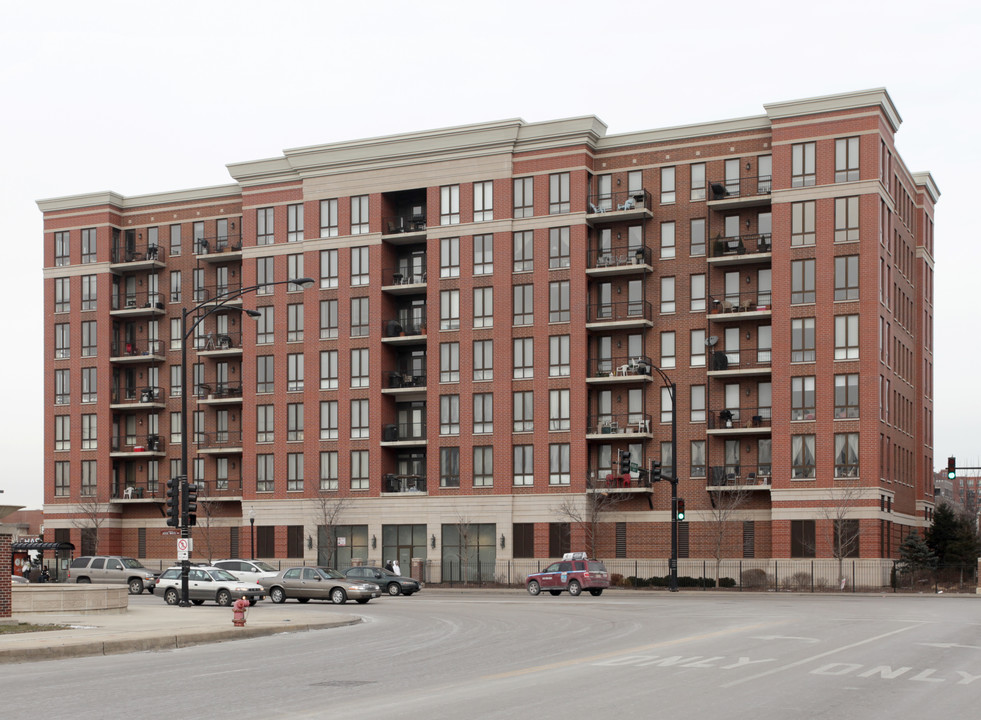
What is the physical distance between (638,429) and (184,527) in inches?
1375

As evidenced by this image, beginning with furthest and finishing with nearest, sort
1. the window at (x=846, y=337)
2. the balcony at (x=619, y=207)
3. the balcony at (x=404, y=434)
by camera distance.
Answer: the balcony at (x=404, y=434) < the balcony at (x=619, y=207) < the window at (x=846, y=337)

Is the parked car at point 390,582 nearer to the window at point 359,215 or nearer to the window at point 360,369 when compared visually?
the window at point 360,369

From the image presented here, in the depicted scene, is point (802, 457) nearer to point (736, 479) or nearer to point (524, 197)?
point (736, 479)

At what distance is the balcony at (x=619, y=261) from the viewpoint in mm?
69125

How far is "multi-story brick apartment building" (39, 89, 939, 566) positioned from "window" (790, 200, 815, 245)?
11cm

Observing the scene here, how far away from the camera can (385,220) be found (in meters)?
75.8

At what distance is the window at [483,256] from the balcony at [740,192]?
1304cm

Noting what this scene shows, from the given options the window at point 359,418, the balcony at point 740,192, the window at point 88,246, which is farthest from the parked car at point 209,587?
the window at point 88,246

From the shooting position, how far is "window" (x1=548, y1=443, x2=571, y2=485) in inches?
2768

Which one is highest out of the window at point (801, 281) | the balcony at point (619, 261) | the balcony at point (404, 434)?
the balcony at point (619, 261)

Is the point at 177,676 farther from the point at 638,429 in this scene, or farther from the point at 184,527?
the point at 638,429

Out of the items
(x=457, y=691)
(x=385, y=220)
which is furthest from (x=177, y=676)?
(x=385, y=220)

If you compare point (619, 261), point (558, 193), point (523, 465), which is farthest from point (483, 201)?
point (523, 465)

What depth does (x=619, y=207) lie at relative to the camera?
232 feet
